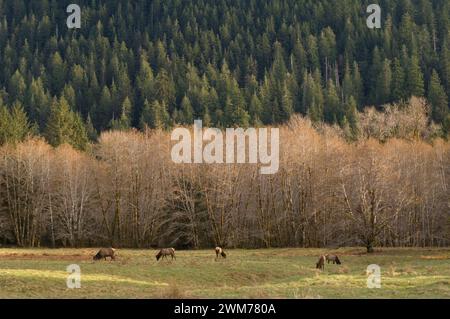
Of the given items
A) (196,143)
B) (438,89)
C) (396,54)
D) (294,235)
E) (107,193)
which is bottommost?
(294,235)

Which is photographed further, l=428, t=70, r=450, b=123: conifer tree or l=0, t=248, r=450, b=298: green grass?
l=428, t=70, r=450, b=123: conifer tree

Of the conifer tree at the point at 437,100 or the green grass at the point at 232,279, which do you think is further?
the conifer tree at the point at 437,100

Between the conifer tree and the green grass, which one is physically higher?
the conifer tree

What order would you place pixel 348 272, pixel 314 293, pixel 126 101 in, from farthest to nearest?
pixel 126 101 < pixel 348 272 < pixel 314 293

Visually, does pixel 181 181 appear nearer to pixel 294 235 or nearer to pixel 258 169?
pixel 258 169

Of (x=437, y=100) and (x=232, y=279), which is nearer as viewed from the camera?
(x=232, y=279)

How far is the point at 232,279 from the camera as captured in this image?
1670 inches

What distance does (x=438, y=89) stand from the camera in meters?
153

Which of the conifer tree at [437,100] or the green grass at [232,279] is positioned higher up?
the conifer tree at [437,100]

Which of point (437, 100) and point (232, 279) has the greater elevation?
point (437, 100)

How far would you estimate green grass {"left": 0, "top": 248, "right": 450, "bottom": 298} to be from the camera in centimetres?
3167

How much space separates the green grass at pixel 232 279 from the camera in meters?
31.7

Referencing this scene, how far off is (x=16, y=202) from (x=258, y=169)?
33.5 meters

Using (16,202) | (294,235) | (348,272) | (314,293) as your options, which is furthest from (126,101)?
(314,293)
